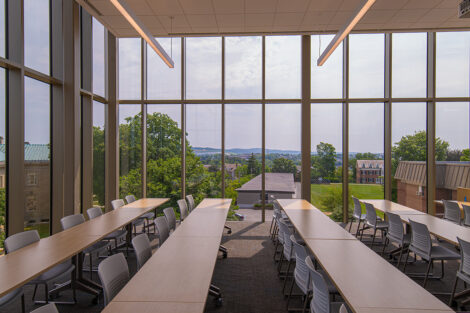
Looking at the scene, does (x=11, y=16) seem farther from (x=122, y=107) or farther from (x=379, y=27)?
(x=379, y=27)

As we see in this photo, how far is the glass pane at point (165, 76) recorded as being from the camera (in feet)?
23.4

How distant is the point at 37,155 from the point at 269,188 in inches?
198

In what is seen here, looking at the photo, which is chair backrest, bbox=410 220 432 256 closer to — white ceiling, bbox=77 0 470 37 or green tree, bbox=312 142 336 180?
green tree, bbox=312 142 336 180

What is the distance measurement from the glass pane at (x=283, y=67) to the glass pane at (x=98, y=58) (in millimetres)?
4157

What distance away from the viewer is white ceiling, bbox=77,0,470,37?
4900 millimetres

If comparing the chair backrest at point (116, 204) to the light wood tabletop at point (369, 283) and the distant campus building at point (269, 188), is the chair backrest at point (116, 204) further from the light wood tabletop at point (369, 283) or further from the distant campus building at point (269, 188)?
the light wood tabletop at point (369, 283)

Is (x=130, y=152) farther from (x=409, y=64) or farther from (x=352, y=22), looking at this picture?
(x=409, y=64)

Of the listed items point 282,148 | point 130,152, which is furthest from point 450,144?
point 130,152

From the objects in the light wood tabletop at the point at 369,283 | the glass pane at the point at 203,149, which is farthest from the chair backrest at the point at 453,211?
the glass pane at the point at 203,149

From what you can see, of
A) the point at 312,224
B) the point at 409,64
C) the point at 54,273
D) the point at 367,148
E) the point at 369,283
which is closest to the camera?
the point at 369,283

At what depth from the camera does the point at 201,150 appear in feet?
23.6

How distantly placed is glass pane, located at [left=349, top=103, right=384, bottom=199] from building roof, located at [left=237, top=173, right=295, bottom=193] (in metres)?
1.55

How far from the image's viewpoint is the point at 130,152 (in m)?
7.23

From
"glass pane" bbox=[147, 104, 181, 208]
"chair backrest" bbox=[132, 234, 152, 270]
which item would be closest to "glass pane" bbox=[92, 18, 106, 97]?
"glass pane" bbox=[147, 104, 181, 208]
